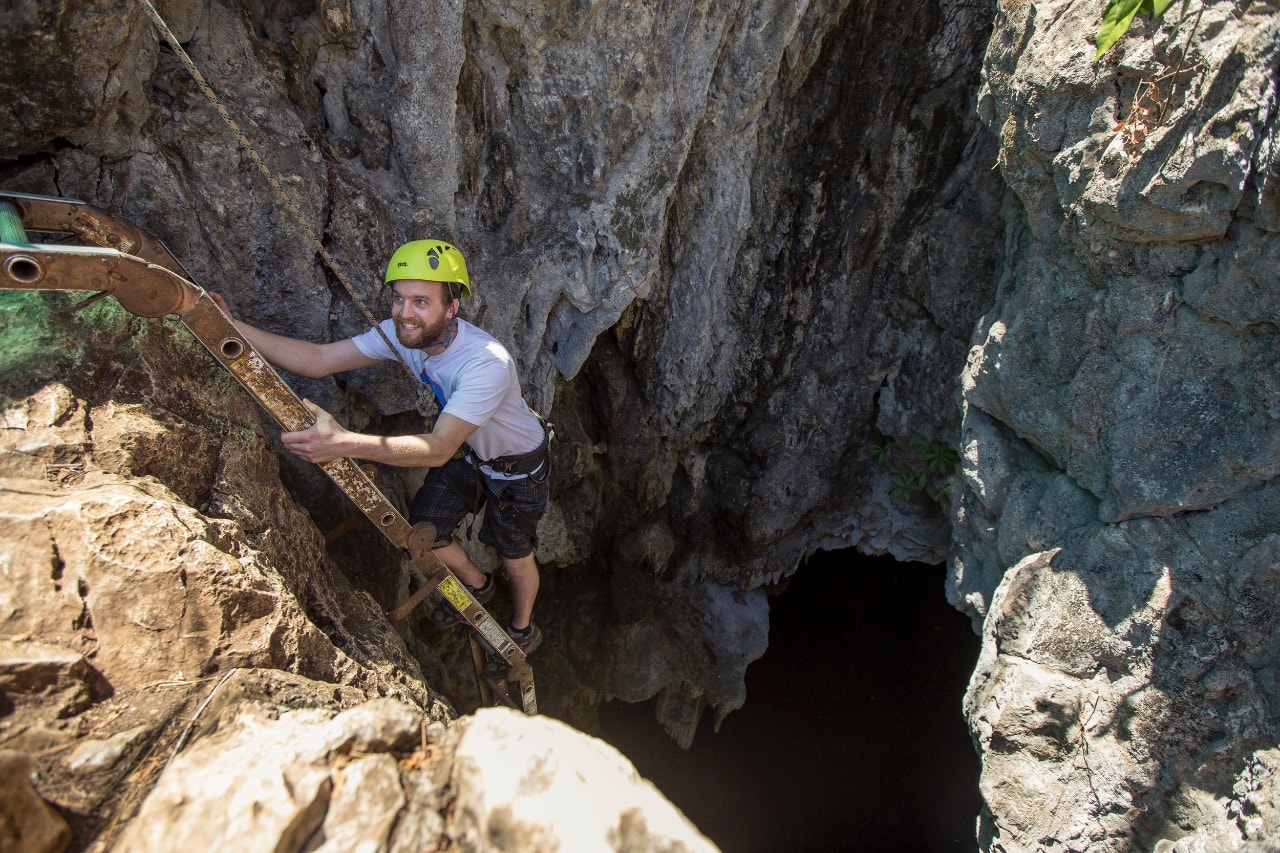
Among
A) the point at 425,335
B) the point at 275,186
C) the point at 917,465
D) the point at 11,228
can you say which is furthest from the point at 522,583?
the point at 917,465

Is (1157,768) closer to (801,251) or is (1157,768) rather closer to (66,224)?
(801,251)

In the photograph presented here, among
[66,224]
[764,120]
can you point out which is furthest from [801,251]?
[66,224]

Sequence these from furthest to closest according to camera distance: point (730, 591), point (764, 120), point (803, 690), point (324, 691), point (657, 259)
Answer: point (803, 690)
point (730, 591)
point (764, 120)
point (657, 259)
point (324, 691)

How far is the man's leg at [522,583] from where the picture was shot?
383 cm

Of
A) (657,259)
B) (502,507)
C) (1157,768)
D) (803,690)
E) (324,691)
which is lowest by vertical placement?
(803,690)

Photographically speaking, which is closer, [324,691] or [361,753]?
[361,753]

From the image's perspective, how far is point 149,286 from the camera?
222cm

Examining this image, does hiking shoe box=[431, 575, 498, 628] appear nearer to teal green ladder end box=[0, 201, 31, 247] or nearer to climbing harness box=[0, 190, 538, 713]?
climbing harness box=[0, 190, 538, 713]

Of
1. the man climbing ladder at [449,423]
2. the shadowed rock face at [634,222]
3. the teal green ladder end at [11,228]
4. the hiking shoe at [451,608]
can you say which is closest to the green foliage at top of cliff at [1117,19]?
the shadowed rock face at [634,222]

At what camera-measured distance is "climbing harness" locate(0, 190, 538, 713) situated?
2.05 m

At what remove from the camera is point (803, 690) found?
25.2 ft

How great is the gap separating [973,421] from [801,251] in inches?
71.4

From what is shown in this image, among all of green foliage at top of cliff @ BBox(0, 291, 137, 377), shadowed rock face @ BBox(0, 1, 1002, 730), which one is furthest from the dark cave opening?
green foliage at top of cliff @ BBox(0, 291, 137, 377)

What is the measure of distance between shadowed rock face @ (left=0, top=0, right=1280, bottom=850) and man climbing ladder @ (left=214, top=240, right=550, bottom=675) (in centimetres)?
38
